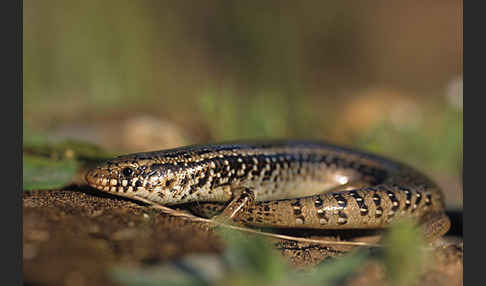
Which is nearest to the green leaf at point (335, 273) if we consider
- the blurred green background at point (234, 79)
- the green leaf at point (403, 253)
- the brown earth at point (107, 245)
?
the green leaf at point (403, 253)

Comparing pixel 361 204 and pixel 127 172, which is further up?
pixel 127 172

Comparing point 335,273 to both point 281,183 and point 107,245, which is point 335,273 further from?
point 281,183

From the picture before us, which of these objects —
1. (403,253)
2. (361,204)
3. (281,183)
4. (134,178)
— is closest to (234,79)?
(281,183)

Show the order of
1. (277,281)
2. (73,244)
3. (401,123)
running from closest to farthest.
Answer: (277,281) → (73,244) → (401,123)

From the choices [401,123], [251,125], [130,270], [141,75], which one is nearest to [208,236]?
[130,270]

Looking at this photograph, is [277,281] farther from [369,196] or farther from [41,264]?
[369,196]

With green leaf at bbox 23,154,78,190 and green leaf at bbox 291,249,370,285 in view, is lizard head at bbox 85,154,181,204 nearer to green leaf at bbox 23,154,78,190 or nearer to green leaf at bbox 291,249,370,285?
green leaf at bbox 23,154,78,190
